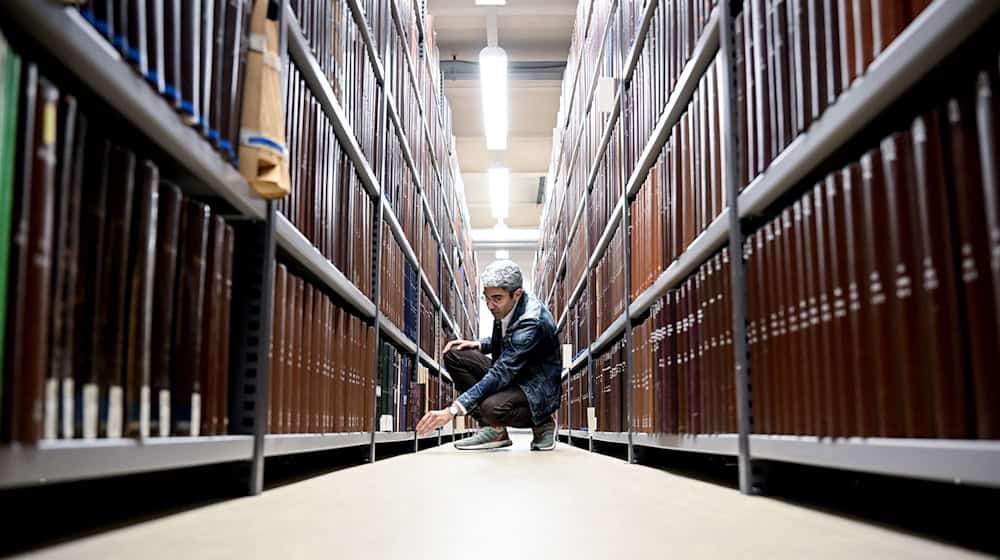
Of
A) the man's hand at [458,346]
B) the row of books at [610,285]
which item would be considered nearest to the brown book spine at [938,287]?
the row of books at [610,285]

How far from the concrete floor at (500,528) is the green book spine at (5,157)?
0.86 ft

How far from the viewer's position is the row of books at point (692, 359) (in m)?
1.68

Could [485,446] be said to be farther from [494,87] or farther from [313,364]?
[494,87]

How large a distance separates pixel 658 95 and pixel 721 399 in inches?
45.5

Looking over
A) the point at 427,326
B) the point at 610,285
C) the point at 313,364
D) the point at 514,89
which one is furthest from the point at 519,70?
the point at 313,364

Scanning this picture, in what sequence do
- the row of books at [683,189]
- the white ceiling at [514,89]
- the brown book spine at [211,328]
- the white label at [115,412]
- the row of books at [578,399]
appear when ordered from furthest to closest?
the white ceiling at [514,89] → the row of books at [578,399] → the row of books at [683,189] → the brown book spine at [211,328] → the white label at [115,412]

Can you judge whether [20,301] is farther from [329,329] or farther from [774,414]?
[329,329]

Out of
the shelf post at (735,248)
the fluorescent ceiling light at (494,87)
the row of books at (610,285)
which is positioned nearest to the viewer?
the shelf post at (735,248)

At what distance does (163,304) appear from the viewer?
1.12 m

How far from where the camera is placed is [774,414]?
1382mm

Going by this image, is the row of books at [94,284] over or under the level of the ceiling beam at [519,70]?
under

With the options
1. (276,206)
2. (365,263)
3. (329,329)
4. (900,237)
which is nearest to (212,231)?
(276,206)

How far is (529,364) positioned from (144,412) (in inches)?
106

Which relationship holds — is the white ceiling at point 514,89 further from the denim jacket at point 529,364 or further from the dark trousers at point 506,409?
the dark trousers at point 506,409
